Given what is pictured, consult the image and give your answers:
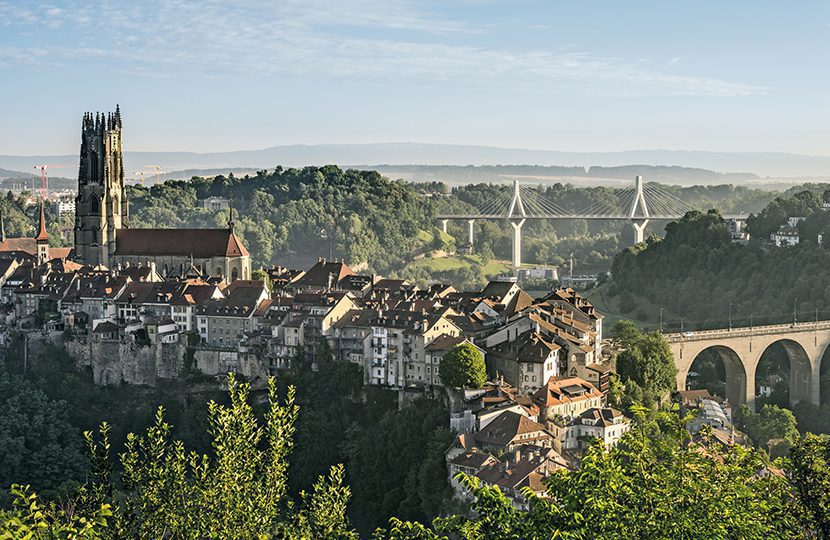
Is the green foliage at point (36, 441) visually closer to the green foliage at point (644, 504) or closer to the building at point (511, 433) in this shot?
the building at point (511, 433)

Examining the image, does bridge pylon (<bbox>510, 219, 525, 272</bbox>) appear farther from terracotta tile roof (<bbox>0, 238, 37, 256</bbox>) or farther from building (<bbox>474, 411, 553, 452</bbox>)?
building (<bbox>474, 411, 553, 452</bbox>)

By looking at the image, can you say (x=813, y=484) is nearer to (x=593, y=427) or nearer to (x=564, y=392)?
(x=593, y=427)

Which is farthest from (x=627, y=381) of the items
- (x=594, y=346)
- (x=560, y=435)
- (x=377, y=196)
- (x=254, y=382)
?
(x=377, y=196)

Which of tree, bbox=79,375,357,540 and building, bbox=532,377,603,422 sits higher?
tree, bbox=79,375,357,540

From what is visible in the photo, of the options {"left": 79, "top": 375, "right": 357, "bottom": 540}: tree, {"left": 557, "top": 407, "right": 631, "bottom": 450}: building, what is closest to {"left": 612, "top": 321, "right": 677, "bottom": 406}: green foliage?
{"left": 557, "top": 407, "right": 631, "bottom": 450}: building

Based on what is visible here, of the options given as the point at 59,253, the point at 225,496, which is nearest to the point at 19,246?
the point at 59,253

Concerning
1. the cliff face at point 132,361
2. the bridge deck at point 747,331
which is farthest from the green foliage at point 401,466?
the bridge deck at point 747,331
